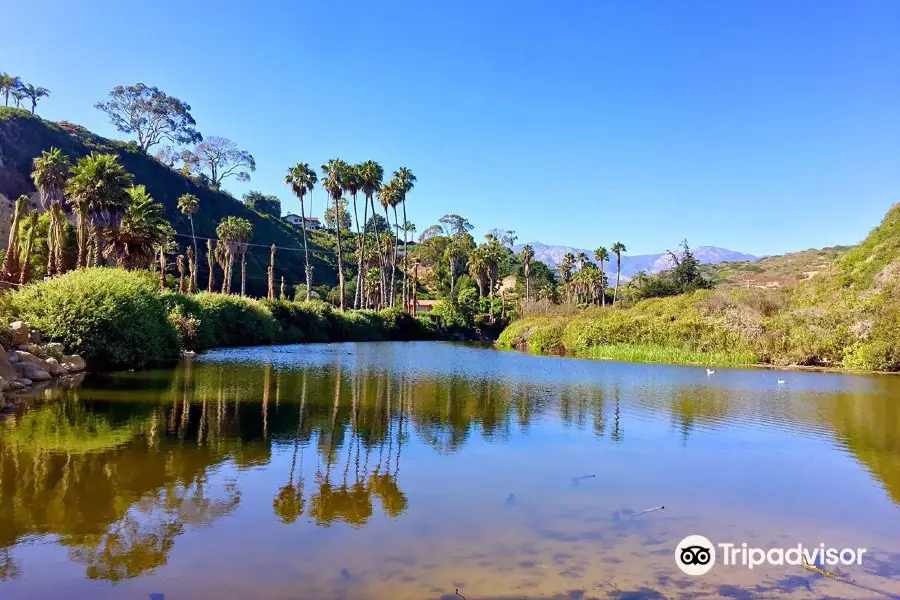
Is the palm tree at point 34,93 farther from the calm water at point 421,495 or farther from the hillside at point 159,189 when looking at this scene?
the calm water at point 421,495

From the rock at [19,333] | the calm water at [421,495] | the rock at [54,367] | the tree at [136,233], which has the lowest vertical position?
the calm water at [421,495]

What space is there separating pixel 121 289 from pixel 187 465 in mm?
18406

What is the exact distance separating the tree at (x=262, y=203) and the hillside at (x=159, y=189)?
577 centimetres

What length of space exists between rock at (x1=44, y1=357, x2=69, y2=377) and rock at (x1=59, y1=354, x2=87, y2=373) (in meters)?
0.32

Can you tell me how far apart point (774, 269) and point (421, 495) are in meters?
110

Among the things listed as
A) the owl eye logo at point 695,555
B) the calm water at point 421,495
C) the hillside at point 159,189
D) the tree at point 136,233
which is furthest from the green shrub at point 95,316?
the hillside at point 159,189

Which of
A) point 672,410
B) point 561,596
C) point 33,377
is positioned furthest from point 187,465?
point 672,410

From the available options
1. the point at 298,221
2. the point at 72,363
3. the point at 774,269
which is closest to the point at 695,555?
the point at 72,363

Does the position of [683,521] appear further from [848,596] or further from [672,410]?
[672,410]

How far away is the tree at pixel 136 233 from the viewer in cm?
3884

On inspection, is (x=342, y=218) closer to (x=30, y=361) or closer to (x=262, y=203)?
(x=262, y=203)

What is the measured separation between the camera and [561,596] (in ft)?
22.6

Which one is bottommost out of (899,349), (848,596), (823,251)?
(848,596)

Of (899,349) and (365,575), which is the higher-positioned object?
(899,349)
